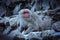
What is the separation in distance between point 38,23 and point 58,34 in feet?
4.57

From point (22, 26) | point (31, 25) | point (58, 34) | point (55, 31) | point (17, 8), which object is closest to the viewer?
point (58, 34)

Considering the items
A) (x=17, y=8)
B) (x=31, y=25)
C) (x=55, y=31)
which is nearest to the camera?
(x=55, y=31)

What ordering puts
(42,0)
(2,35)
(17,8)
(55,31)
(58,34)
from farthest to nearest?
1. (17,8)
2. (42,0)
3. (55,31)
4. (58,34)
5. (2,35)

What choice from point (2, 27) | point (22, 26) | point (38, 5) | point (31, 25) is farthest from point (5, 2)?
point (2, 27)

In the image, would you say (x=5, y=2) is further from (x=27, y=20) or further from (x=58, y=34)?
(x=58, y=34)

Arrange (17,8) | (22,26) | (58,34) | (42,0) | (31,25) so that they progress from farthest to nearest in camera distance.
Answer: (17,8) < (42,0) < (22,26) < (31,25) < (58,34)

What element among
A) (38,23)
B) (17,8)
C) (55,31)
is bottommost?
(17,8)

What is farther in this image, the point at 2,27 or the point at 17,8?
the point at 17,8

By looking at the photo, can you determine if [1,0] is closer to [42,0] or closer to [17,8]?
[17,8]

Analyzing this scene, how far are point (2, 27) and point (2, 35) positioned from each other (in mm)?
262

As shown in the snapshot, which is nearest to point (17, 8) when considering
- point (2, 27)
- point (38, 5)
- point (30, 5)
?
point (30, 5)

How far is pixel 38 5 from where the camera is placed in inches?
239

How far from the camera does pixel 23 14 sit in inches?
131

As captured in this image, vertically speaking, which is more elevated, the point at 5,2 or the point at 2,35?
the point at 2,35
